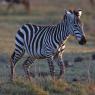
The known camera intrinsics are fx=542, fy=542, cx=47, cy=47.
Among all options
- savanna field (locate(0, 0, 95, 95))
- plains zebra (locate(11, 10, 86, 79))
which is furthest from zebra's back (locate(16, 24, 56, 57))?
savanna field (locate(0, 0, 95, 95))

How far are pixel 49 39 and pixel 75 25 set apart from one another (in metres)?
0.82

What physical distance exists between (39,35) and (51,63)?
3.55ft

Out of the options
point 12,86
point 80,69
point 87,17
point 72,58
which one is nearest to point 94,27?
point 87,17

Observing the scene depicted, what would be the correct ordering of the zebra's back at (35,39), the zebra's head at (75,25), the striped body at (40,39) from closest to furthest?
the zebra's head at (75,25)
the striped body at (40,39)
the zebra's back at (35,39)

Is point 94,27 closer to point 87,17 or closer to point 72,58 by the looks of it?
point 87,17

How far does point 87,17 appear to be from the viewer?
34.7 meters

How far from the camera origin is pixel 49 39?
43.2 feet

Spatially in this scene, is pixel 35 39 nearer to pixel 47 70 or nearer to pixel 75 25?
pixel 75 25

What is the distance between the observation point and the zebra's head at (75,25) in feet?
41.1

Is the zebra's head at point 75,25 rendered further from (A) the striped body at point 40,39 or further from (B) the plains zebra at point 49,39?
(A) the striped body at point 40,39

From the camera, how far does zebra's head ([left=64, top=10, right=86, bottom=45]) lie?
12516 mm

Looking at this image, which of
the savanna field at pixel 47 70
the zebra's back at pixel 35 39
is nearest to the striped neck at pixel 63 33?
the zebra's back at pixel 35 39

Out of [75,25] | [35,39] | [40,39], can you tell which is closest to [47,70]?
[35,39]

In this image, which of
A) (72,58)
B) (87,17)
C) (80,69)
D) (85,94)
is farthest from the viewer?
(87,17)
